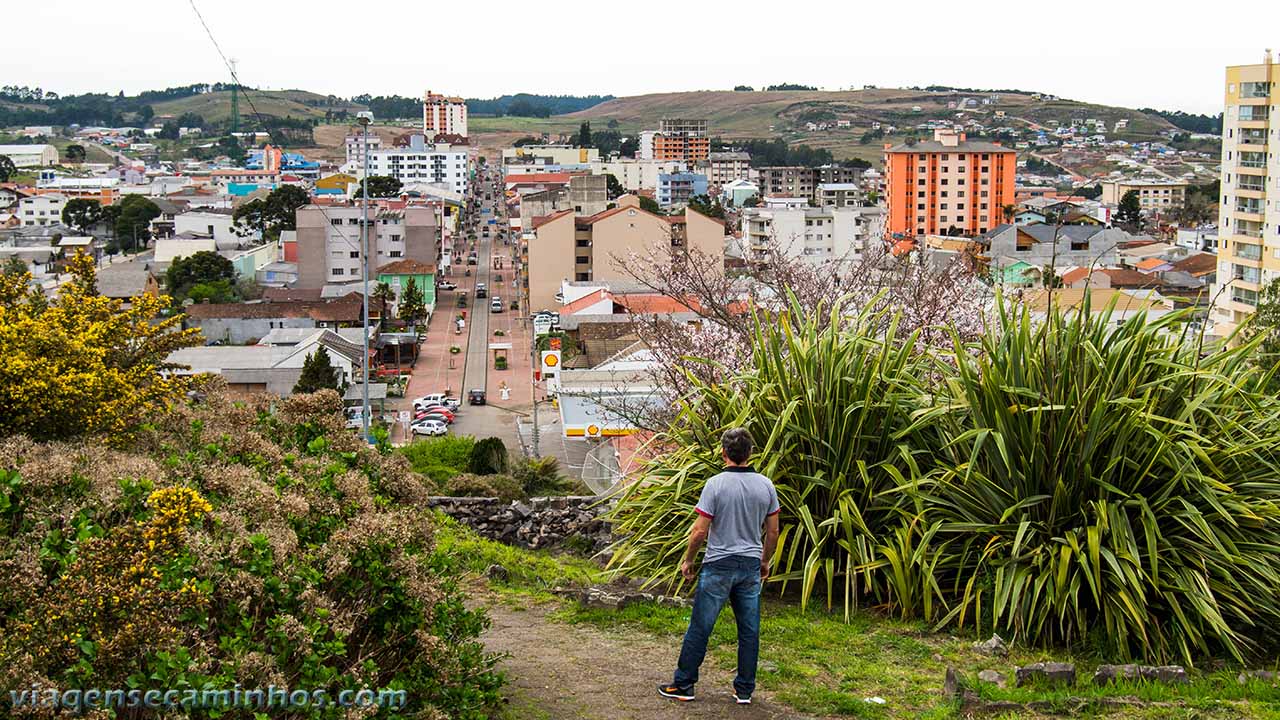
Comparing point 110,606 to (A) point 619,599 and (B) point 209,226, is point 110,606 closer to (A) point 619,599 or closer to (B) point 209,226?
(A) point 619,599

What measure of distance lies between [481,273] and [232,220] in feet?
54.9

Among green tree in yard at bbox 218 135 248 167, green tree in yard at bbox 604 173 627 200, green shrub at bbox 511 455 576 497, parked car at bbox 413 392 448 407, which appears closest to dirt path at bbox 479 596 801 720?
green shrub at bbox 511 455 576 497

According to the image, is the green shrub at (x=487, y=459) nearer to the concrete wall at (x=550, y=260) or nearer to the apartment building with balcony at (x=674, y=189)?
the concrete wall at (x=550, y=260)

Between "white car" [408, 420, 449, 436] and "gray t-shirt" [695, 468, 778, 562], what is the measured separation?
29908 millimetres

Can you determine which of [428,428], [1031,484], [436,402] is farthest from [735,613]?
[436,402]

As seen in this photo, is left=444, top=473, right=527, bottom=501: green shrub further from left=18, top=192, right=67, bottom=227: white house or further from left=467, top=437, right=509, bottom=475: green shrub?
left=18, top=192, right=67, bottom=227: white house

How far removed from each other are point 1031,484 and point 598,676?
2.66m

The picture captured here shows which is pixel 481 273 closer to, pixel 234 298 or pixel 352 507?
pixel 234 298

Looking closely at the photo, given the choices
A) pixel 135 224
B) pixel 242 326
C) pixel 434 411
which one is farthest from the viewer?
pixel 135 224

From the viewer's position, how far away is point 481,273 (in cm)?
7881

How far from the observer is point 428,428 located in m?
35.6

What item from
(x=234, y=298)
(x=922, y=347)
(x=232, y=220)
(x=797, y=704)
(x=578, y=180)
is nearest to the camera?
(x=797, y=704)

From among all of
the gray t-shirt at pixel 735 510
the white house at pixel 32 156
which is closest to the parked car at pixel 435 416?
the gray t-shirt at pixel 735 510

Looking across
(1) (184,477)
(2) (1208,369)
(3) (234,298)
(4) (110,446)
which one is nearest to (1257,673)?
(2) (1208,369)
